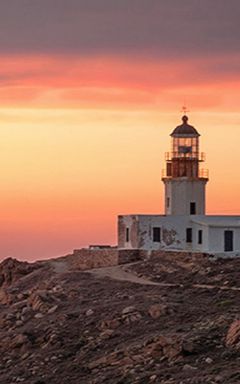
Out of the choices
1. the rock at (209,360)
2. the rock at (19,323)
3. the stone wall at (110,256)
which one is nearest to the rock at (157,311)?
the rock at (19,323)

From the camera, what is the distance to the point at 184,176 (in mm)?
73188

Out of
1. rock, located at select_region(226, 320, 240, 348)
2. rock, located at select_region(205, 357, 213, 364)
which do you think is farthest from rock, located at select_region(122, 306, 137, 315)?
rock, located at select_region(205, 357, 213, 364)

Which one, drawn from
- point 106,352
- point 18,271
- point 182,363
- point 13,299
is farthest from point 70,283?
point 182,363

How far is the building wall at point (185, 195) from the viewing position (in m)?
72.8

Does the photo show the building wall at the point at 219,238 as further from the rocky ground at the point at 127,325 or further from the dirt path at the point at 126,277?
the dirt path at the point at 126,277

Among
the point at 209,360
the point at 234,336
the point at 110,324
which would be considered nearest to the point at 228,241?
the point at 110,324

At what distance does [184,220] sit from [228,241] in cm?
268

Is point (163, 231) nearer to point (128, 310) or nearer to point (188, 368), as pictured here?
point (128, 310)

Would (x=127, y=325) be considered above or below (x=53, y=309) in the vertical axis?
below

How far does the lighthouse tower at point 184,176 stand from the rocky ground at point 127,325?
649cm

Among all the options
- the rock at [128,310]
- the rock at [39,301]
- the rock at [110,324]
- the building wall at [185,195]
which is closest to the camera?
the rock at [110,324]

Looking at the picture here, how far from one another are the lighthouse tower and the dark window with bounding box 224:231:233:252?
433cm

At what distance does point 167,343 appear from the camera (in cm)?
4947

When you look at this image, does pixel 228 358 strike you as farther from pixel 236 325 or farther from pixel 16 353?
pixel 16 353
